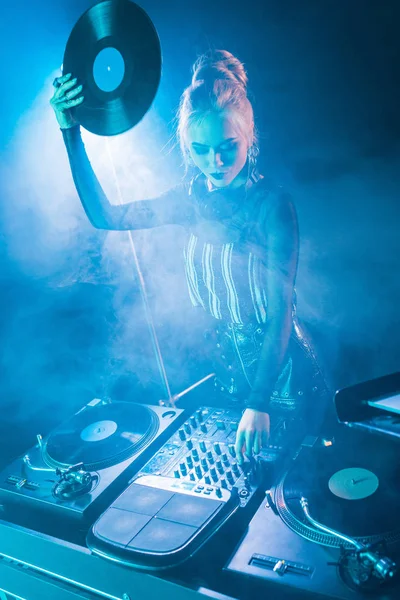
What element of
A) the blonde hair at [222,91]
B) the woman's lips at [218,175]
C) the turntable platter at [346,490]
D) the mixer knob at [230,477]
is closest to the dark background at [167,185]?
the blonde hair at [222,91]

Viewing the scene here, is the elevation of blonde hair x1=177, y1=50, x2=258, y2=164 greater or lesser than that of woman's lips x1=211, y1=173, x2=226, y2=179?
greater

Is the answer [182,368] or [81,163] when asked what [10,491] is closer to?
[182,368]

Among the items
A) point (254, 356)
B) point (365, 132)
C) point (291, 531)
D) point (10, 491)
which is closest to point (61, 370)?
point (10, 491)

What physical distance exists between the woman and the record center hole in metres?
0.11

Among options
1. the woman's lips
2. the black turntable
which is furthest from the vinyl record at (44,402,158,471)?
the woman's lips

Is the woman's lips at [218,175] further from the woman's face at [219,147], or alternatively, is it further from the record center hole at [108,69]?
the record center hole at [108,69]

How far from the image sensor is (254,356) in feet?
6.05

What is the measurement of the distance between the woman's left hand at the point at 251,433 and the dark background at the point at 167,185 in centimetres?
47

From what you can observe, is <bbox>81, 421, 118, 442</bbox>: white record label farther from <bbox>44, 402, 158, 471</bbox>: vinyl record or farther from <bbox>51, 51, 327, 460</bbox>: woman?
<bbox>51, 51, 327, 460</bbox>: woman

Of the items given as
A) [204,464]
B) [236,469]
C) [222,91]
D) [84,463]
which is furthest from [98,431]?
[222,91]

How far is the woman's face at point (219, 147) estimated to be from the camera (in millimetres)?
1701

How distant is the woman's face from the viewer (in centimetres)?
170

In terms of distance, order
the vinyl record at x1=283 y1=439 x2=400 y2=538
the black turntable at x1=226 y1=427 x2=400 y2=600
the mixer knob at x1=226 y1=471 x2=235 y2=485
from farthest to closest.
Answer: the mixer knob at x1=226 y1=471 x2=235 y2=485
the vinyl record at x1=283 y1=439 x2=400 y2=538
the black turntable at x1=226 y1=427 x2=400 y2=600

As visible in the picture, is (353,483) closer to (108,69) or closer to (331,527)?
(331,527)
